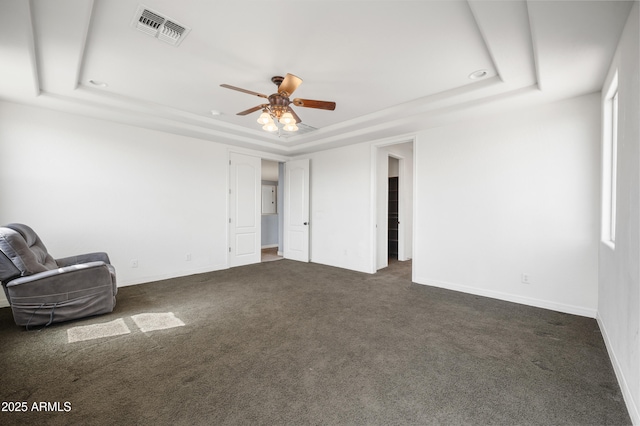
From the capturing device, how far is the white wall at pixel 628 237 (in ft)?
5.23

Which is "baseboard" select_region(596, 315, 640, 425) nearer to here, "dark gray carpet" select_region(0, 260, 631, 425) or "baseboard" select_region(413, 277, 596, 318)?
"dark gray carpet" select_region(0, 260, 631, 425)

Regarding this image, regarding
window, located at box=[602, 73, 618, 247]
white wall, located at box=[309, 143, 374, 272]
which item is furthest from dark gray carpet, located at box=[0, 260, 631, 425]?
white wall, located at box=[309, 143, 374, 272]

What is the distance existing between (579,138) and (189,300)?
5167 mm

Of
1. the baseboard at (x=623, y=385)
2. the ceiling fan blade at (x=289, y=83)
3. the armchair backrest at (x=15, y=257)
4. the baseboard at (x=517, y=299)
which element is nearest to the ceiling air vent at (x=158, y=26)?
the ceiling fan blade at (x=289, y=83)

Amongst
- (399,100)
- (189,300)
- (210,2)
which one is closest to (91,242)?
(189,300)

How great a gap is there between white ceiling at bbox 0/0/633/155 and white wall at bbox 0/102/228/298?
401 millimetres

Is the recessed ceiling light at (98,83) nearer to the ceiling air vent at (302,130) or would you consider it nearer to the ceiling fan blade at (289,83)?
the ceiling fan blade at (289,83)

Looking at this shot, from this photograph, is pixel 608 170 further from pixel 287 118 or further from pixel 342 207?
pixel 342 207

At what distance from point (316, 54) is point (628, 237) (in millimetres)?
2747

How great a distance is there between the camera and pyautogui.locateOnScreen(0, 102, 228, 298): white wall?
354 centimetres

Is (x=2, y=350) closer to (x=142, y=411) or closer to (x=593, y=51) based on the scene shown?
(x=142, y=411)

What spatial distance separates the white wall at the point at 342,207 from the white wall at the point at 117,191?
1960 mm

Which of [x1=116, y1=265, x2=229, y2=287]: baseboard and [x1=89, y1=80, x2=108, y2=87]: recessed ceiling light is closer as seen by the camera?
[x1=89, y1=80, x2=108, y2=87]: recessed ceiling light

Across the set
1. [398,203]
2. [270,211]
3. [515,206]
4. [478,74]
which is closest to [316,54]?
[478,74]
